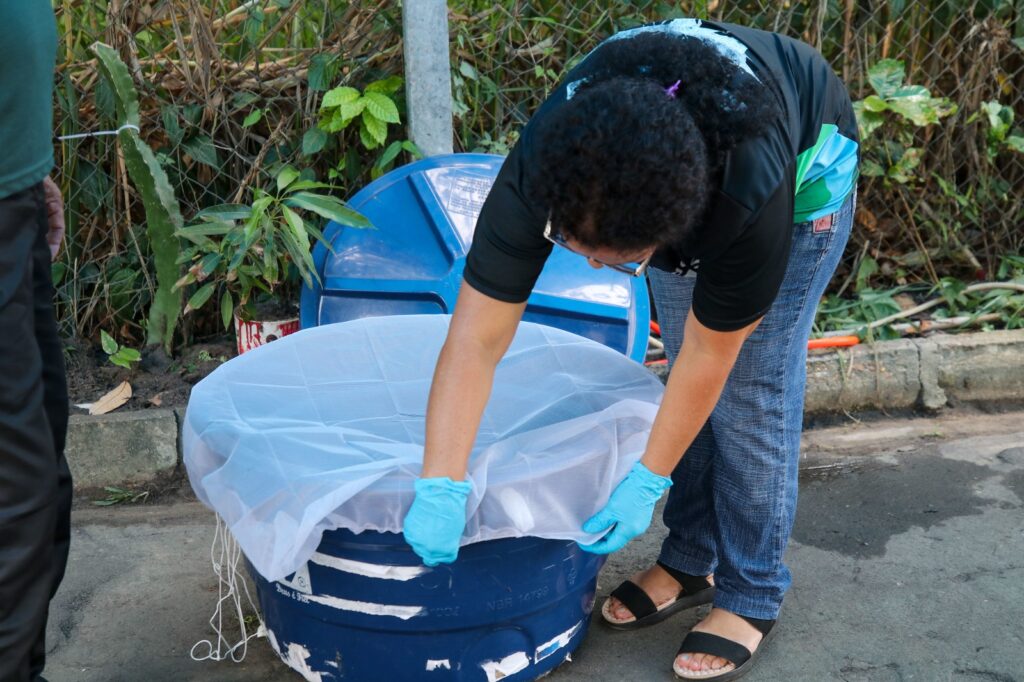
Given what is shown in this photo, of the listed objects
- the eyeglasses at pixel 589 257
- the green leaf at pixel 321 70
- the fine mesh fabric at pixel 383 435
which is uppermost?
the eyeglasses at pixel 589 257

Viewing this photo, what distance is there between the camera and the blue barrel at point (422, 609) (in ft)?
5.61

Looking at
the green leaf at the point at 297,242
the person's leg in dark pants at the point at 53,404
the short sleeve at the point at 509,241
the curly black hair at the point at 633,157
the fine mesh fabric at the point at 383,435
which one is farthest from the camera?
the green leaf at the point at 297,242

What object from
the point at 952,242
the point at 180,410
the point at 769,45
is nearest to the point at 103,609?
the point at 180,410

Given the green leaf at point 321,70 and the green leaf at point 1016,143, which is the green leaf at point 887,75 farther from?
the green leaf at point 321,70

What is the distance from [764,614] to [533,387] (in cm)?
65

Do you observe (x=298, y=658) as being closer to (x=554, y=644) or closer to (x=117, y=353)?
(x=554, y=644)

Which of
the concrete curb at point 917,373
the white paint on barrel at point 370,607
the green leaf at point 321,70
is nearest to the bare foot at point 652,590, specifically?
the white paint on barrel at point 370,607

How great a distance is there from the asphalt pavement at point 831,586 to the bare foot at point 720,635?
0.05m

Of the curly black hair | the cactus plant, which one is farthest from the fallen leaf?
the curly black hair

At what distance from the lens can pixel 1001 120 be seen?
349 cm

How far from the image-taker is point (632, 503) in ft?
5.69

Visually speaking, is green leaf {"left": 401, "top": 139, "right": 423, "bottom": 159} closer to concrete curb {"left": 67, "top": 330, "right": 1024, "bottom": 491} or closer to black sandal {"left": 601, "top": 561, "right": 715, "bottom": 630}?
concrete curb {"left": 67, "top": 330, "right": 1024, "bottom": 491}

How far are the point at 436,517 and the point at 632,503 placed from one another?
1.14ft

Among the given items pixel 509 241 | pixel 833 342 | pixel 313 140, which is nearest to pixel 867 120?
pixel 833 342
